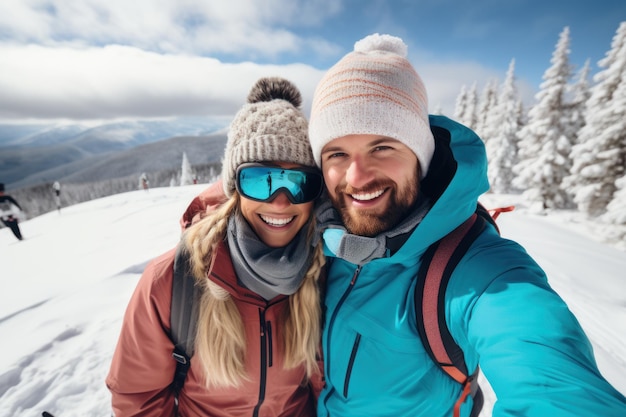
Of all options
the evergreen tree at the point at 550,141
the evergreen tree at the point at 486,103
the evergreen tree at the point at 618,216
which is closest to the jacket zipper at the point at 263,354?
the evergreen tree at the point at 618,216

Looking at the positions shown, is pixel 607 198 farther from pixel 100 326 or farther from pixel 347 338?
pixel 100 326

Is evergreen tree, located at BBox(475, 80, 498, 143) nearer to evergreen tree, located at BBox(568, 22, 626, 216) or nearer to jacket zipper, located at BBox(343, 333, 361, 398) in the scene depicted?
evergreen tree, located at BBox(568, 22, 626, 216)

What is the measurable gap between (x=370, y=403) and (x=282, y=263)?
3.75ft

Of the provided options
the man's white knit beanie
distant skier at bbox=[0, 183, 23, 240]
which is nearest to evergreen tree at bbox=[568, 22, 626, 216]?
the man's white knit beanie

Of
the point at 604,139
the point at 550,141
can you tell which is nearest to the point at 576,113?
the point at 550,141

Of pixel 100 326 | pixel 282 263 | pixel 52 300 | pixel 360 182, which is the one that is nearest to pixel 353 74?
pixel 360 182

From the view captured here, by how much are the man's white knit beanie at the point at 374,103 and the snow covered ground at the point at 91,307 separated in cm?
309

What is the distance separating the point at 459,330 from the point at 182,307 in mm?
1757

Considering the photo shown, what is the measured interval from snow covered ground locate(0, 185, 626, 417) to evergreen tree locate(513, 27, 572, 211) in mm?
11036

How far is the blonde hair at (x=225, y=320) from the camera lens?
183cm

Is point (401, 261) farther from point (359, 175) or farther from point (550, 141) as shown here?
point (550, 141)

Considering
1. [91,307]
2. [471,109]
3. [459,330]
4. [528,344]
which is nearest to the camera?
[528,344]

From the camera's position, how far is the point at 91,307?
4715 mm

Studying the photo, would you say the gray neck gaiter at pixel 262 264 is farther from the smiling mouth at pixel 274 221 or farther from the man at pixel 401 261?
the man at pixel 401 261
